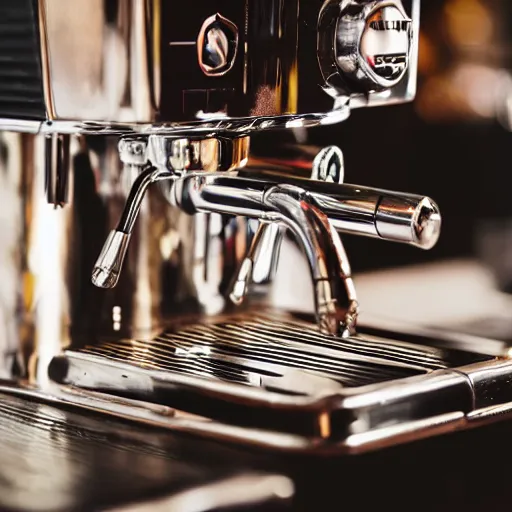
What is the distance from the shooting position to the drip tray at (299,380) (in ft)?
2.37

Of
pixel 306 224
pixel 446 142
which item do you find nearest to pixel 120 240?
pixel 306 224

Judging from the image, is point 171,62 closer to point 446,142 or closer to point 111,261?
point 111,261

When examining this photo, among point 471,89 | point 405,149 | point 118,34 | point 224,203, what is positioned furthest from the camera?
point 471,89

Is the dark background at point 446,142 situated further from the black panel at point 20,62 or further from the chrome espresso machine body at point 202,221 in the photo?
the black panel at point 20,62

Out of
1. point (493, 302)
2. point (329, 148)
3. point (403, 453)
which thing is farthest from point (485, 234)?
point (403, 453)

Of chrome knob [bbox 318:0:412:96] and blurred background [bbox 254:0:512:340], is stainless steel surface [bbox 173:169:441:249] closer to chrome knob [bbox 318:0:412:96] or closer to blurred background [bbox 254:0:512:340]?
chrome knob [bbox 318:0:412:96]

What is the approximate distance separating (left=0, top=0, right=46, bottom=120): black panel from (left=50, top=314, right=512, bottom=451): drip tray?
0.19m

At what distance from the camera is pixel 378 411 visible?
727 millimetres

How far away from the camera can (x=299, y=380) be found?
775 mm

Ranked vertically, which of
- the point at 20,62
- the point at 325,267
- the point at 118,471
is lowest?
the point at 118,471

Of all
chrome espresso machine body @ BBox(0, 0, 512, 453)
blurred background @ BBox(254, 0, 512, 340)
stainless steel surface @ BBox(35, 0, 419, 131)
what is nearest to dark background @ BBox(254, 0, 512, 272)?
blurred background @ BBox(254, 0, 512, 340)

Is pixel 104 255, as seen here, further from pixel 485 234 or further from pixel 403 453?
pixel 485 234

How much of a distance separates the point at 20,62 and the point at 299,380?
0.27 metres

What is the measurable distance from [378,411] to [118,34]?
281 mm
